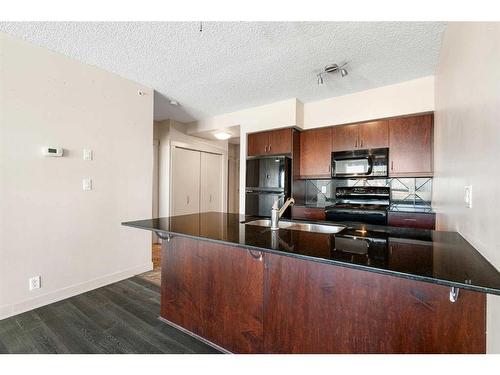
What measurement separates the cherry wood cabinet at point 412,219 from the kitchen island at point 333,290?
4.74 feet

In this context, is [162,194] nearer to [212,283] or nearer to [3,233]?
[3,233]

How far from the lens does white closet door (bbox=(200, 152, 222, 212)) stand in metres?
5.30

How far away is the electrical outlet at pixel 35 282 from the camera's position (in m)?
2.17

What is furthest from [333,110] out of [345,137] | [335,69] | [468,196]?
[468,196]

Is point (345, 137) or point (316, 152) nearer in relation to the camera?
point (345, 137)

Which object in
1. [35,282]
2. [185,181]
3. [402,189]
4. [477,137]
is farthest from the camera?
[185,181]

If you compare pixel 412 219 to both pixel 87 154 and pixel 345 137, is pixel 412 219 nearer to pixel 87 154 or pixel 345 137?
pixel 345 137

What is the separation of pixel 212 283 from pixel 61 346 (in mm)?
1175

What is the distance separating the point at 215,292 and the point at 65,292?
1827 millimetres

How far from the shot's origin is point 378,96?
10.3 feet

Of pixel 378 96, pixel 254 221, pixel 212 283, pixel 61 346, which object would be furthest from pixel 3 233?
pixel 378 96

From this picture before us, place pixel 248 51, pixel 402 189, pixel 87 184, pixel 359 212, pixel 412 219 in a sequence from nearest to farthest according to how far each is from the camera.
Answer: pixel 248 51 → pixel 87 184 → pixel 412 219 → pixel 359 212 → pixel 402 189

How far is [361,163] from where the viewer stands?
3.34 metres

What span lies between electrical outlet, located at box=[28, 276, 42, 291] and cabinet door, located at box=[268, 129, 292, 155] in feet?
10.1
